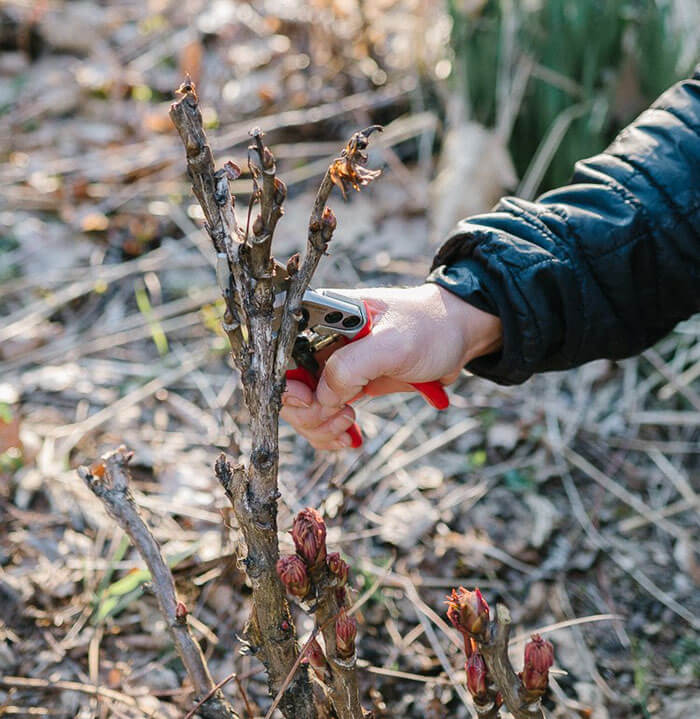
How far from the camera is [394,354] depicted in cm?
146

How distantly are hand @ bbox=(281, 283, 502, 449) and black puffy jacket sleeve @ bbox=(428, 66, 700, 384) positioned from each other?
0.05 m

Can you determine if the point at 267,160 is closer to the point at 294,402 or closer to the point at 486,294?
the point at 294,402

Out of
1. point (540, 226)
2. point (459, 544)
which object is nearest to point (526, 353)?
point (540, 226)

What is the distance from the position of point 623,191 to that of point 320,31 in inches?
115

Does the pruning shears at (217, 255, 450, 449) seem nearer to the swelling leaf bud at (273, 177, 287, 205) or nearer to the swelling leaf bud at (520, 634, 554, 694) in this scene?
the swelling leaf bud at (273, 177, 287, 205)

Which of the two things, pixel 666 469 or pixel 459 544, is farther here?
pixel 666 469

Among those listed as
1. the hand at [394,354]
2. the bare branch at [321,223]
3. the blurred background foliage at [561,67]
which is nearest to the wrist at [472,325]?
the hand at [394,354]

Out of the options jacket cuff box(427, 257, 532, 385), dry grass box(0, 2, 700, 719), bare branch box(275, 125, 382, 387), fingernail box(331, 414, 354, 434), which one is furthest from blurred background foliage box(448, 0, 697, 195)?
bare branch box(275, 125, 382, 387)

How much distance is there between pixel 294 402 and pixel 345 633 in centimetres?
47

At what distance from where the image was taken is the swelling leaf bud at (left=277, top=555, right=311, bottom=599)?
1172 mm

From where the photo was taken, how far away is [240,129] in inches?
150

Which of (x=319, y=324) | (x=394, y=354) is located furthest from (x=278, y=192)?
(x=394, y=354)

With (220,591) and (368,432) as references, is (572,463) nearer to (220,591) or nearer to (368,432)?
(368,432)

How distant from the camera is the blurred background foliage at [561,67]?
9.68 ft
